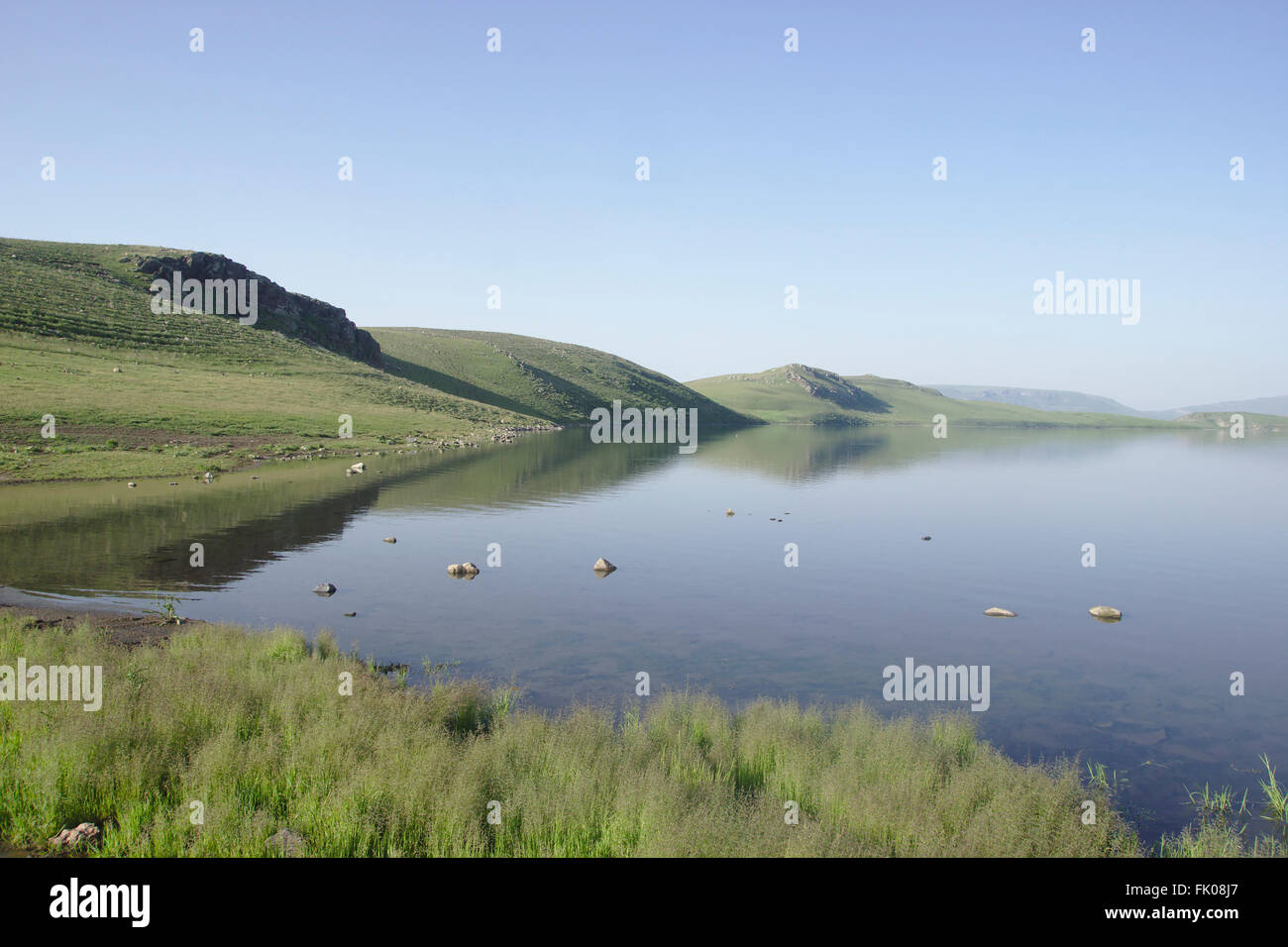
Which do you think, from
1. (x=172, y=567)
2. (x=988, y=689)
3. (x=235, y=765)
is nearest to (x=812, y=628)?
(x=988, y=689)

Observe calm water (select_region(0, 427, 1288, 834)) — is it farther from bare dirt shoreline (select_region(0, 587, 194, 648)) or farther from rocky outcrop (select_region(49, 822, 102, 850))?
rocky outcrop (select_region(49, 822, 102, 850))

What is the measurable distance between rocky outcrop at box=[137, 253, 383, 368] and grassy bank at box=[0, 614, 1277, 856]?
142862 millimetres

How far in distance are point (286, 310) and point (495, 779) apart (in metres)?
158

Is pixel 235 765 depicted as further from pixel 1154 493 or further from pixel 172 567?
pixel 1154 493

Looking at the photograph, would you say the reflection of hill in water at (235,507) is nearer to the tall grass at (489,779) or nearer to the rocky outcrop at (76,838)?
the tall grass at (489,779)

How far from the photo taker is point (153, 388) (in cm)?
7594

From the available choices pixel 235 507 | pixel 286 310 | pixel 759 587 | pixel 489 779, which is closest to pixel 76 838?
pixel 489 779

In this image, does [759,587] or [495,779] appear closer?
[495,779]

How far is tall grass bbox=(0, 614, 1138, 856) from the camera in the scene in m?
8.43

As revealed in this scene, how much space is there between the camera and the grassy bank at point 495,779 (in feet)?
27.7

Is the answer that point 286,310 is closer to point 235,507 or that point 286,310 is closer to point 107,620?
point 235,507

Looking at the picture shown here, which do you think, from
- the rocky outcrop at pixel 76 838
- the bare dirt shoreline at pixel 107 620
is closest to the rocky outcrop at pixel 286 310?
the bare dirt shoreline at pixel 107 620

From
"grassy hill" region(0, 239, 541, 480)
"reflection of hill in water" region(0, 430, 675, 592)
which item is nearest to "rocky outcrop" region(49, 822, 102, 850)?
"reflection of hill in water" region(0, 430, 675, 592)
